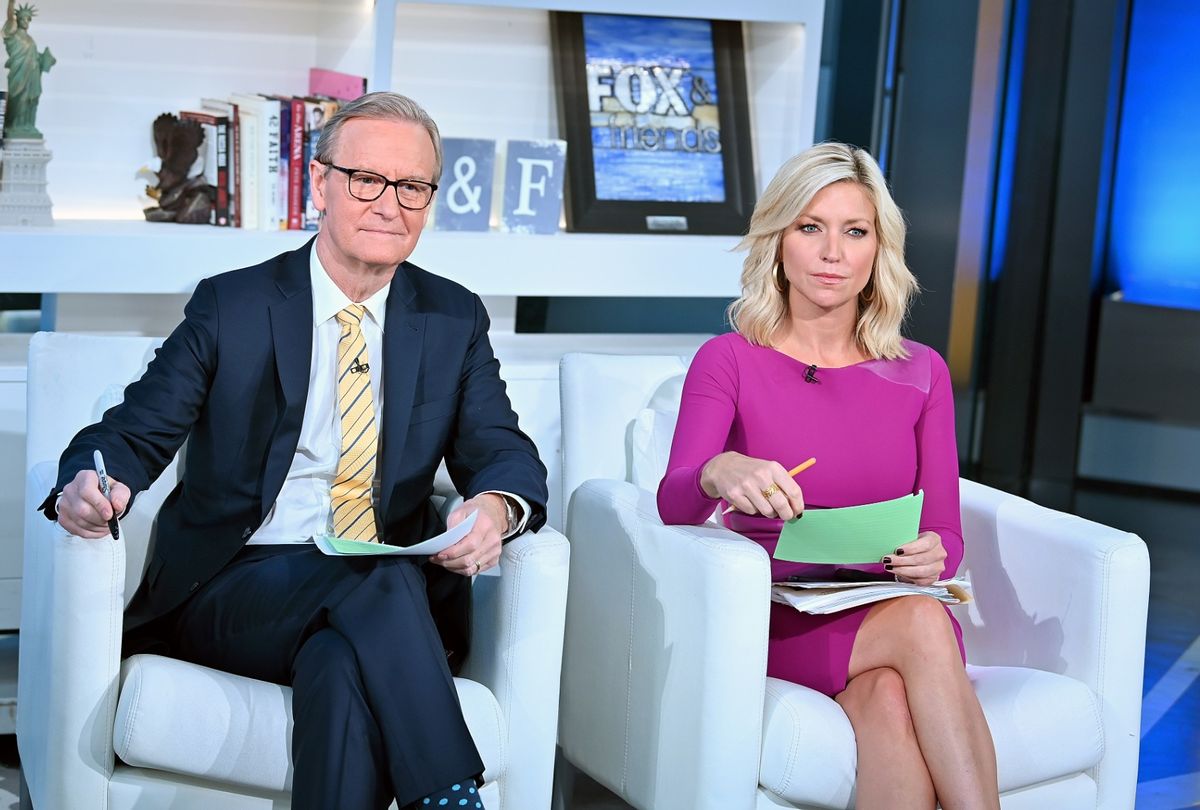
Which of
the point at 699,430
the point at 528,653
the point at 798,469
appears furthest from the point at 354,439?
the point at 798,469

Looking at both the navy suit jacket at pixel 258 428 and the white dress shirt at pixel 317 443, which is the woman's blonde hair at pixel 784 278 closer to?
the navy suit jacket at pixel 258 428

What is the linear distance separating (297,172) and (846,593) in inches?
64.0

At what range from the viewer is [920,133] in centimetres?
491

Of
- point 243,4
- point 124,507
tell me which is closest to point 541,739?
point 124,507

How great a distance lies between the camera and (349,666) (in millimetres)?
1983

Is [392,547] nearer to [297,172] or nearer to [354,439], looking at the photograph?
[354,439]

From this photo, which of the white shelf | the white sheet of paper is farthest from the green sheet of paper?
the white shelf

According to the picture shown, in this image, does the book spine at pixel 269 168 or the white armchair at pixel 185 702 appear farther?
the book spine at pixel 269 168

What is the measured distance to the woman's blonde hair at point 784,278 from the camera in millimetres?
2494

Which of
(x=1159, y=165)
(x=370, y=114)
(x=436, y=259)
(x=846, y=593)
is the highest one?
(x=1159, y=165)

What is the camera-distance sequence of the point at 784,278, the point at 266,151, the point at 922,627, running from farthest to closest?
the point at 266,151 < the point at 784,278 < the point at 922,627

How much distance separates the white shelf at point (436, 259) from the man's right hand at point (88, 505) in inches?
43.5

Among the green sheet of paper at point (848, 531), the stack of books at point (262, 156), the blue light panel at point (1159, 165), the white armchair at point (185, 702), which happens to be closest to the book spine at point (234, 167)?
the stack of books at point (262, 156)

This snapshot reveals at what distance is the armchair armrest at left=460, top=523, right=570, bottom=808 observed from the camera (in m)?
2.18
